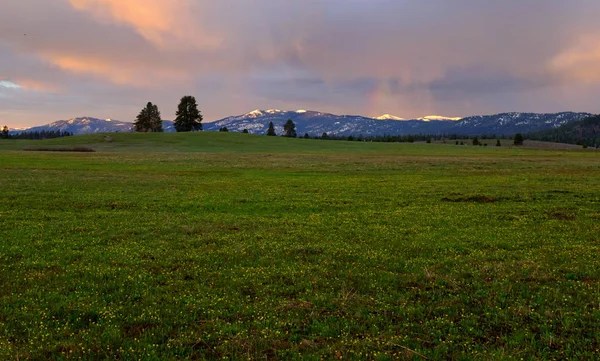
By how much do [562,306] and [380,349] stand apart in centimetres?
554

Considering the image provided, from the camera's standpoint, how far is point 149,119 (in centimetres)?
17275

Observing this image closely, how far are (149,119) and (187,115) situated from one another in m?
17.5

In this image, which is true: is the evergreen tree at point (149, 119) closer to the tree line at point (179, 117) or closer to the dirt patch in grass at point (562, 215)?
the tree line at point (179, 117)

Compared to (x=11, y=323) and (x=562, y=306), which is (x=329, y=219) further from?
(x=11, y=323)

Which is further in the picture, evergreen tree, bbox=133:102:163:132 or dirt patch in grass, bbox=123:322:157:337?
evergreen tree, bbox=133:102:163:132

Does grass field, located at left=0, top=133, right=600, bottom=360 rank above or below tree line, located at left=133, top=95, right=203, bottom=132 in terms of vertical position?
below

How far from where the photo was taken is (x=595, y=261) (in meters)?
13.5

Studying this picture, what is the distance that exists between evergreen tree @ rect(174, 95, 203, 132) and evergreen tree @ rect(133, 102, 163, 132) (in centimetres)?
992

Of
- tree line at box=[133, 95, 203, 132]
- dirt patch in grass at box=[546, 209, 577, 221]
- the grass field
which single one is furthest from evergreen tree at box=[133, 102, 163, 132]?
dirt patch in grass at box=[546, 209, 577, 221]

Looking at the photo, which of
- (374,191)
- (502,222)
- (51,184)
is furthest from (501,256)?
(51,184)

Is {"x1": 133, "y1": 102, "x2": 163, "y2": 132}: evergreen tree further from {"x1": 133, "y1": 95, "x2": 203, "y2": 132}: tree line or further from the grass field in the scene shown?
the grass field

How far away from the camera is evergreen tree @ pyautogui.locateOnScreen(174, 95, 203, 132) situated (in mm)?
171500

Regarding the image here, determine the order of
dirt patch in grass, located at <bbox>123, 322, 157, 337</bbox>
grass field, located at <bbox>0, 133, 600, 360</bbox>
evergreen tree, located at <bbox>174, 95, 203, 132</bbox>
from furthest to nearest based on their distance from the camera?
1. evergreen tree, located at <bbox>174, 95, 203, 132</bbox>
2. dirt patch in grass, located at <bbox>123, 322, 157, 337</bbox>
3. grass field, located at <bbox>0, 133, 600, 360</bbox>

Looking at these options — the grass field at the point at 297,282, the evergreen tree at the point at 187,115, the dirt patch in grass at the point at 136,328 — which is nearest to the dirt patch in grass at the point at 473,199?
the grass field at the point at 297,282
